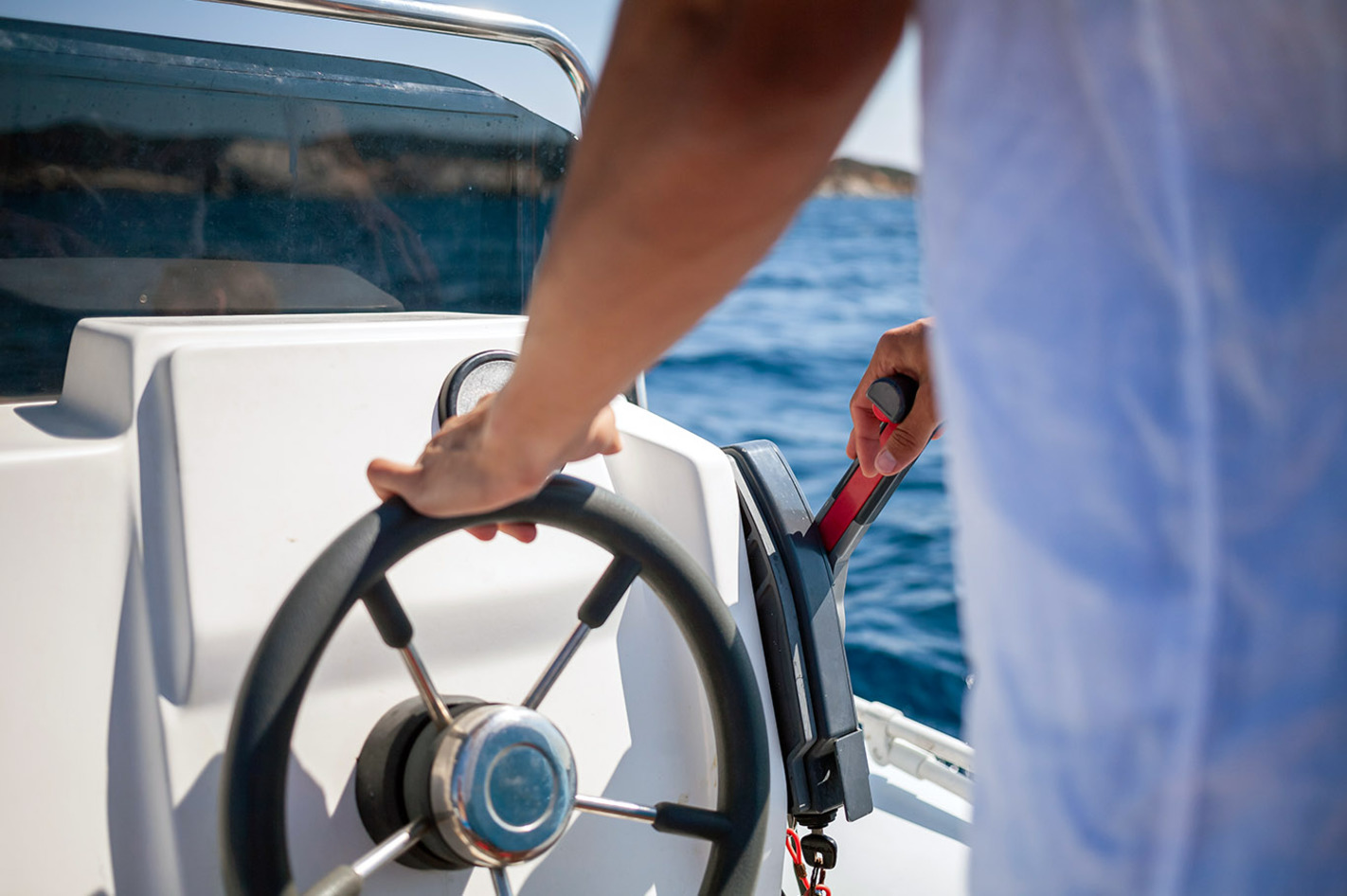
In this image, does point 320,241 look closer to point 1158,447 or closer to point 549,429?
point 549,429

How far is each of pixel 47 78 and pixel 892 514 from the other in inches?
207

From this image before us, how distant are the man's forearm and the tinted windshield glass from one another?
902 millimetres

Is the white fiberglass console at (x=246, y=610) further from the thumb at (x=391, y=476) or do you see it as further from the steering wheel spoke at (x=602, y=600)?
the thumb at (x=391, y=476)

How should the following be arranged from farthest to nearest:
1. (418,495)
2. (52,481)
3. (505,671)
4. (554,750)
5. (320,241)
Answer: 1. (320,241)
2. (505,671)
3. (52,481)
4. (554,750)
5. (418,495)

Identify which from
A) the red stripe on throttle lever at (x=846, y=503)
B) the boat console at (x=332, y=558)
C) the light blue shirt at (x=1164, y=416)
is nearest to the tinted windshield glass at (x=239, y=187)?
the boat console at (x=332, y=558)

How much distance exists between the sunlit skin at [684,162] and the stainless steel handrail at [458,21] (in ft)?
3.19

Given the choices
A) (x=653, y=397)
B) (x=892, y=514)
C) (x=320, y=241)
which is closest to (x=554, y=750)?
(x=320, y=241)

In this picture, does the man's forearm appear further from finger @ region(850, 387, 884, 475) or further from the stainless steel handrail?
the stainless steel handrail

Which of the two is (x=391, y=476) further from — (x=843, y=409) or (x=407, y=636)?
(x=843, y=409)

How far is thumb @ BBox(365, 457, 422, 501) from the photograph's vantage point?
30.0 inches

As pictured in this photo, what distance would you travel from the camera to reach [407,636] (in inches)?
33.9

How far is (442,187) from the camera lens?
1.47 meters

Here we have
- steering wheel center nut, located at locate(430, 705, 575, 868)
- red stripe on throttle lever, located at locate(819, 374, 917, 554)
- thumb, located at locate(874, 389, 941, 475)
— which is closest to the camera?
steering wheel center nut, located at locate(430, 705, 575, 868)

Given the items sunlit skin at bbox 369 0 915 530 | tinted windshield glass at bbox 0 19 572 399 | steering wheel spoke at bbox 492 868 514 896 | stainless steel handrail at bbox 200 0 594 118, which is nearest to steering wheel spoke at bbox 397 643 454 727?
steering wheel spoke at bbox 492 868 514 896
